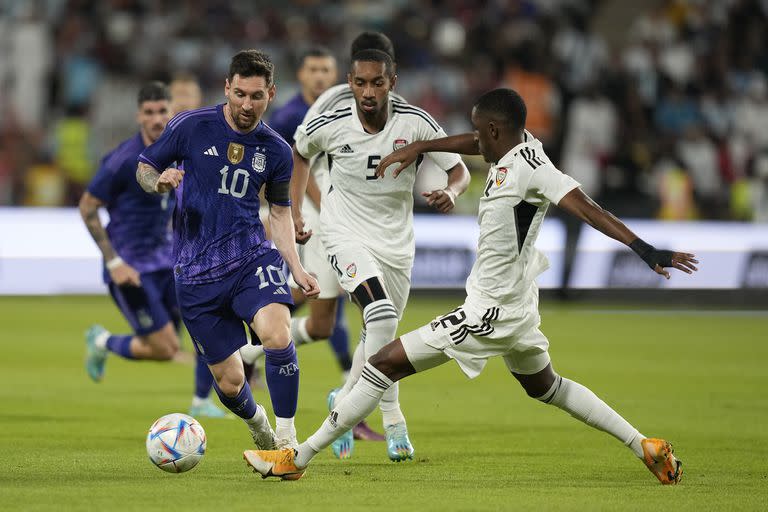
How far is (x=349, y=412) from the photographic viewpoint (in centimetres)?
680

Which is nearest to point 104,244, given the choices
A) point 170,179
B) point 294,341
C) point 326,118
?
point 294,341

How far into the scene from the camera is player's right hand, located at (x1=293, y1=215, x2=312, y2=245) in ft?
26.0

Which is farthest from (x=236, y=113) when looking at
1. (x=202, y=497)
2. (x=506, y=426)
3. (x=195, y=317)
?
(x=506, y=426)

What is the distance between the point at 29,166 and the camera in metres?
20.6

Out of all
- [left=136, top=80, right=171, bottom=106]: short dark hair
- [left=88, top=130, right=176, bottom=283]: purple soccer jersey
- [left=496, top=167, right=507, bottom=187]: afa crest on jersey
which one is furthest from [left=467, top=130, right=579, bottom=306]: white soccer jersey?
[left=88, top=130, right=176, bottom=283]: purple soccer jersey

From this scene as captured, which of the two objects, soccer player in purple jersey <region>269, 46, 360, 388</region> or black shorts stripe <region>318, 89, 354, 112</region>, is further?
soccer player in purple jersey <region>269, 46, 360, 388</region>

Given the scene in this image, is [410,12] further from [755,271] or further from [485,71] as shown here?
[755,271]

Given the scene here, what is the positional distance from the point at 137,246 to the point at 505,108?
4541mm

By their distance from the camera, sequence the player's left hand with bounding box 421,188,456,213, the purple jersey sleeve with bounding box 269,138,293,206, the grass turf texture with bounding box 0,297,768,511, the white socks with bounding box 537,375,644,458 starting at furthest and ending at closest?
the player's left hand with bounding box 421,188,456,213 → the purple jersey sleeve with bounding box 269,138,293,206 → the white socks with bounding box 537,375,644,458 → the grass turf texture with bounding box 0,297,768,511

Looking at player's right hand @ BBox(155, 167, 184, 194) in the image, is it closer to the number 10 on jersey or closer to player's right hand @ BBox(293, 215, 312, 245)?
the number 10 on jersey

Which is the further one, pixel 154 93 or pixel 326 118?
pixel 154 93

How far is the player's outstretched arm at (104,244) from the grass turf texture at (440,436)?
97cm

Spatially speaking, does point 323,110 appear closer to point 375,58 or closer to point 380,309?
point 375,58

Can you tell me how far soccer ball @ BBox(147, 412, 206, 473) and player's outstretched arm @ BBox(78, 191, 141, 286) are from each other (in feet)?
10.9
